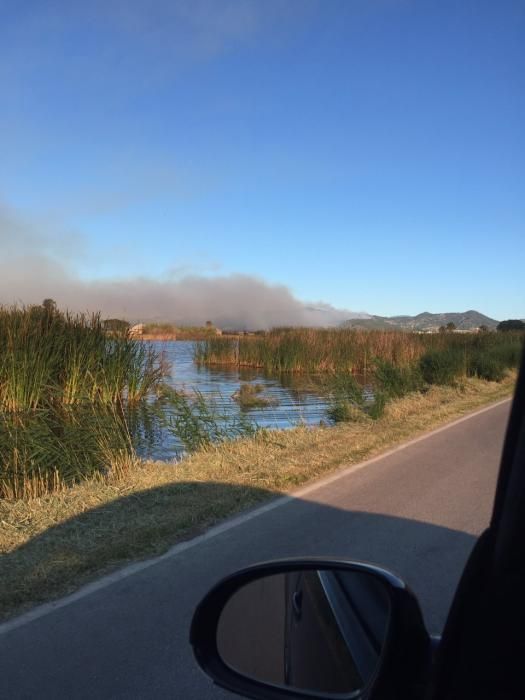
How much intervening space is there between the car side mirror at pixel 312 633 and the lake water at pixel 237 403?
29.7 feet

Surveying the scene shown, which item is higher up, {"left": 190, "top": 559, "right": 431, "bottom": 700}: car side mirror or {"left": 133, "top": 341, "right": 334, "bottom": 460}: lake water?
{"left": 190, "top": 559, "right": 431, "bottom": 700}: car side mirror

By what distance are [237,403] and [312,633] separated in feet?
53.2

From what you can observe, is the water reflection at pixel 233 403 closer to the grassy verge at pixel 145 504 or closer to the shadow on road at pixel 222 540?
the grassy verge at pixel 145 504

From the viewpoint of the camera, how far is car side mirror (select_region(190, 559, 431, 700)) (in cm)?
155

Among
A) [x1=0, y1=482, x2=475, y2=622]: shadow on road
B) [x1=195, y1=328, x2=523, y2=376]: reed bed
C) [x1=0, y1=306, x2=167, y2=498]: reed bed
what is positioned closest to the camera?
[x1=0, y1=482, x2=475, y2=622]: shadow on road

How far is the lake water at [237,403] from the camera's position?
12.7 m

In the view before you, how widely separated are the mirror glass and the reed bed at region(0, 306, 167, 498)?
6163 millimetres

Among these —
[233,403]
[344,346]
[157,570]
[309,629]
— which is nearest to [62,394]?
[233,403]

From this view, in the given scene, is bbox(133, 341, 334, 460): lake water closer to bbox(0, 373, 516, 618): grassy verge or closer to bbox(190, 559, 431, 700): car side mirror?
bbox(0, 373, 516, 618): grassy verge

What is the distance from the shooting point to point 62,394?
43.9 feet

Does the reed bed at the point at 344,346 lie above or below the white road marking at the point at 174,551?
above

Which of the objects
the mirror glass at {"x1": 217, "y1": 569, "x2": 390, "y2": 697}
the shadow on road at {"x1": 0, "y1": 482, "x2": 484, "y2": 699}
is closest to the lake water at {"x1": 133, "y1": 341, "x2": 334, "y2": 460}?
the shadow on road at {"x1": 0, "y1": 482, "x2": 484, "y2": 699}

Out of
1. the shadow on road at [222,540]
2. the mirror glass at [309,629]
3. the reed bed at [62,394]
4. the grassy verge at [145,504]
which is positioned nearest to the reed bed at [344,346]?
the reed bed at [62,394]

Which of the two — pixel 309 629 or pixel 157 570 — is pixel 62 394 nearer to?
pixel 157 570
